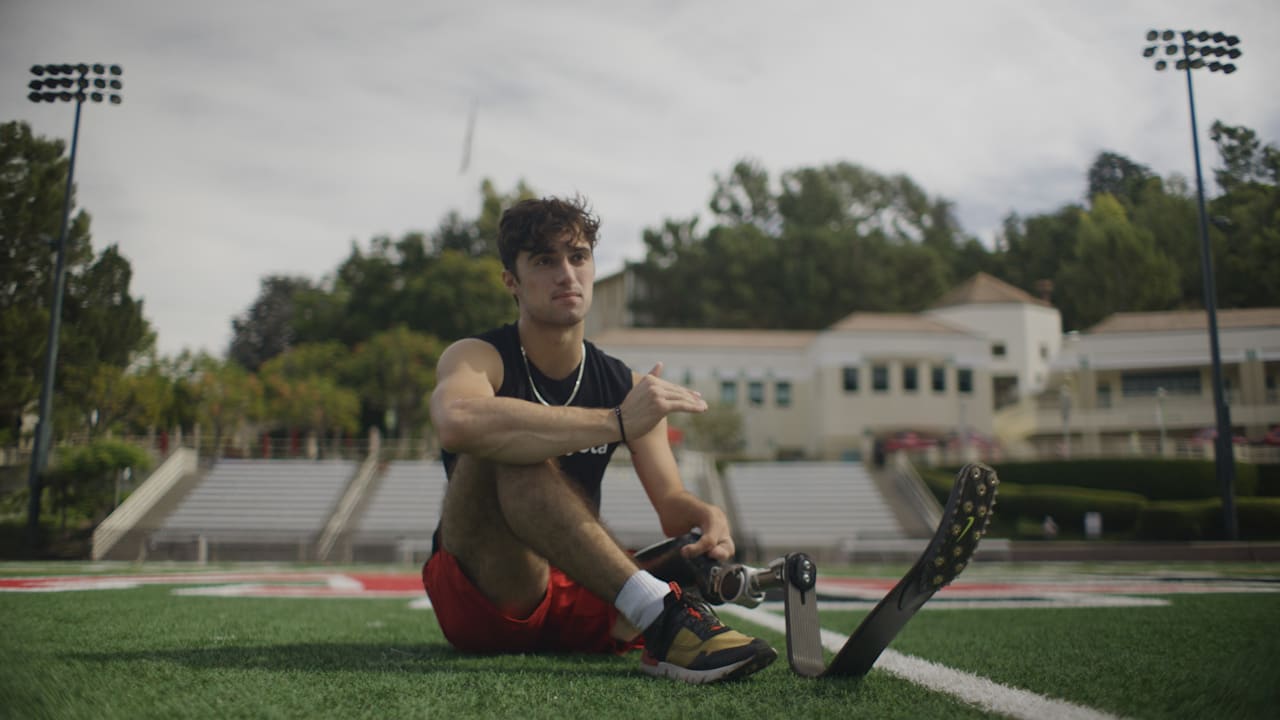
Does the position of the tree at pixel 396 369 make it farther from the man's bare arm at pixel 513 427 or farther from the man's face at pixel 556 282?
the man's bare arm at pixel 513 427

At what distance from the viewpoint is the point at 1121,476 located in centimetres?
2330

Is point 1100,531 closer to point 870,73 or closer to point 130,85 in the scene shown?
point 870,73

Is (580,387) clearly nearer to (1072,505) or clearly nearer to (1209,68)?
(1209,68)

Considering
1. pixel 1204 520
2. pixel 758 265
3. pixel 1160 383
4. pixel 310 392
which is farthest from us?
pixel 758 265

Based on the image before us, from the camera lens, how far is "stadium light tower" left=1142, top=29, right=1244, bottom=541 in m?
Result: 3.91

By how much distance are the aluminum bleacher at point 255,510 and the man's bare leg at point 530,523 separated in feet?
56.5

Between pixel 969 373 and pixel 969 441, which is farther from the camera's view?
pixel 969 373

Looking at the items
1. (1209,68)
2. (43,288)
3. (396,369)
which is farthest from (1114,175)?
(396,369)

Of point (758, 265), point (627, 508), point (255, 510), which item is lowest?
point (627, 508)

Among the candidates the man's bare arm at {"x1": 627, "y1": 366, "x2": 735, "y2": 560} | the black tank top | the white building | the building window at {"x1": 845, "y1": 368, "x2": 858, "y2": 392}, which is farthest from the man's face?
the building window at {"x1": 845, "y1": 368, "x2": 858, "y2": 392}

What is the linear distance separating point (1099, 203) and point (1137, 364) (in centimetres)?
268

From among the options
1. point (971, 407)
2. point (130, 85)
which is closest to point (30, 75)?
point (130, 85)

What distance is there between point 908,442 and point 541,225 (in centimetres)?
3320

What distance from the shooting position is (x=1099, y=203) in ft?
16.4
